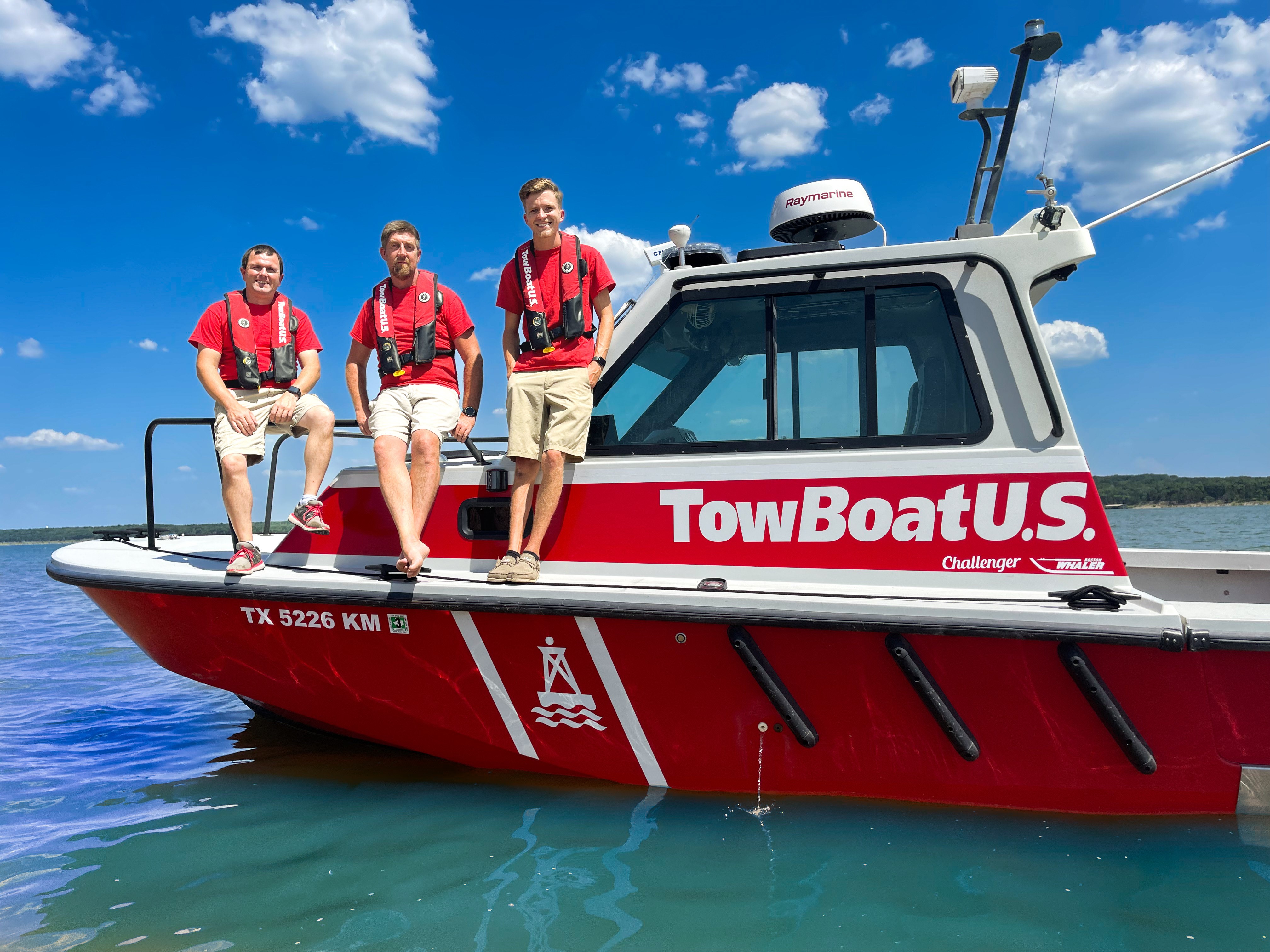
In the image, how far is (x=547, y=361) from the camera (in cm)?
312

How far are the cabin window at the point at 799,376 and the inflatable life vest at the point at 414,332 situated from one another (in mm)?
802

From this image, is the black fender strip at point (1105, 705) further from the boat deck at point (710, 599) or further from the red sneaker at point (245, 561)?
the red sneaker at point (245, 561)

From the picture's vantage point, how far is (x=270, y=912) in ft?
7.73

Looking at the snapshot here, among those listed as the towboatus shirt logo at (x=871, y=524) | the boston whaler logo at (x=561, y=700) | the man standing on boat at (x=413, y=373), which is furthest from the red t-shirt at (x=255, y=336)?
the boston whaler logo at (x=561, y=700)

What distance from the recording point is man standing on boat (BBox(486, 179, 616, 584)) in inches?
119

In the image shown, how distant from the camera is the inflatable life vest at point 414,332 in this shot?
10.7 feet

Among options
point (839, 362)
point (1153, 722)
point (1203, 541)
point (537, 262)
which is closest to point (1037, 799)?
point (1153, 722)

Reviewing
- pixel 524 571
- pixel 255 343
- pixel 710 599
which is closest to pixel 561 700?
pixel 524 571

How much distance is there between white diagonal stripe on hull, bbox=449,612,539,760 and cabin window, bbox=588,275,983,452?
89 centimetres

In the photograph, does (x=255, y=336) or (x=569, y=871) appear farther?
(x=255, y=336)

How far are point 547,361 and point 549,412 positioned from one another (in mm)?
212

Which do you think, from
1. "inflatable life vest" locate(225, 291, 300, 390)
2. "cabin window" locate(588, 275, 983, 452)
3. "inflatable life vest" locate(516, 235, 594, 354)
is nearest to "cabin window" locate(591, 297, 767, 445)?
"cabin window" locate(588, 275, 983, 452)

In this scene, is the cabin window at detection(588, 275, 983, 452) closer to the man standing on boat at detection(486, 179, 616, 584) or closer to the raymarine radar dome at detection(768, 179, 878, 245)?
the man standing on boat at detection(486, 179, 616, 584)

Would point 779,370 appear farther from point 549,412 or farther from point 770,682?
point 770,682
